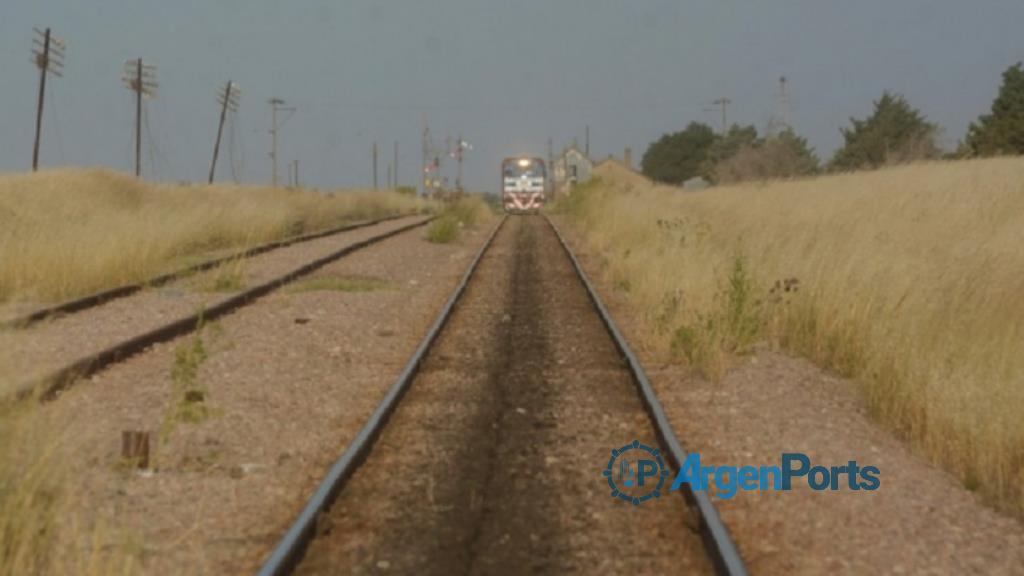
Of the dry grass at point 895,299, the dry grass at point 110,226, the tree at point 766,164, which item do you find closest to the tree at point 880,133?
the tree at point 766,164

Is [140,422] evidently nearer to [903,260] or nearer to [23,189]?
[903,260]

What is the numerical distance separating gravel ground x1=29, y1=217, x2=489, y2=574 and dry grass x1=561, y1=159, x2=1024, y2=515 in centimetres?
340

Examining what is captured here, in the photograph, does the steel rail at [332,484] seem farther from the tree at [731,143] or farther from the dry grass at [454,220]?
the tree at [731,143]

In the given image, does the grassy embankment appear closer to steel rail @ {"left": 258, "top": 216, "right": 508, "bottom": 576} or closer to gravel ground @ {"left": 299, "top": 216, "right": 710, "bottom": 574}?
steel rail @ {"left": 258, "top": 216, "right": 508, "bottom": 576}

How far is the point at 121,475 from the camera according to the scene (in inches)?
278

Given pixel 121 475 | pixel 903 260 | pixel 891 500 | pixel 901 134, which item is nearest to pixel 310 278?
pixel 903 260

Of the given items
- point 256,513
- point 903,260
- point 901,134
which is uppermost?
point 901,134

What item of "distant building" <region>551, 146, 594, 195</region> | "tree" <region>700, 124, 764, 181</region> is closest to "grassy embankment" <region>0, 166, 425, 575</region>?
"tree" <region>700, 124, 764, 181</region>

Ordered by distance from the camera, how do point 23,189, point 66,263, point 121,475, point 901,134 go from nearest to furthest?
point 121,475 → point 66,263 → point 23,189 → point 901,134

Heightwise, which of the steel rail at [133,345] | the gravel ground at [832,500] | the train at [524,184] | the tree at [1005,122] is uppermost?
the tree at [1005,122]

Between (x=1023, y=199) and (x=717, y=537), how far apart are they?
1431 centimetres

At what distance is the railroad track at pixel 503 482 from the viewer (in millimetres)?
5652

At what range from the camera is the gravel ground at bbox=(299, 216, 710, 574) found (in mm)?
5680

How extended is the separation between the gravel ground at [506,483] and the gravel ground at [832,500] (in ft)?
1.33
